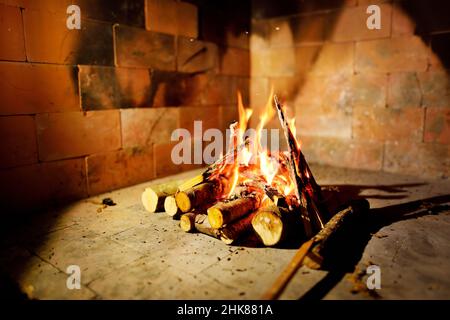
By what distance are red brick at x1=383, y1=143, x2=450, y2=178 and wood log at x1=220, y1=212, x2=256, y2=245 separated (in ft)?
13.9

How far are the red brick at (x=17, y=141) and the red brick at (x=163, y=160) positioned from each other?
→ 2.17 metres

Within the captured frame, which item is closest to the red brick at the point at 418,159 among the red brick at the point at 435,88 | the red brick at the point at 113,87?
the red brick at the point at 435,88

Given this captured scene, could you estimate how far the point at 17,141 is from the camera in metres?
4.35

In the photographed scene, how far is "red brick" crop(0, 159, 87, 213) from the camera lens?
432 cm

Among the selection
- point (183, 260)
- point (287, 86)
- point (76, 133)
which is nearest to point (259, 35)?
point (287, 86)

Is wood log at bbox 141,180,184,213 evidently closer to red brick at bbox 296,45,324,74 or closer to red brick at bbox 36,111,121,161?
red brick at bbox 36,111,121,161

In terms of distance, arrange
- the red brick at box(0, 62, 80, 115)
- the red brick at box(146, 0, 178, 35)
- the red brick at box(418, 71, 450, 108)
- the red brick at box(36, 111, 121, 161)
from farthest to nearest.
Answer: the red brick at box(418, 71, 450, 108) → the red brick at box(146, 0, 178, 35) → the red brick at box(36, 111, 121, 161) → the red brick at box(0, 62, 80, 115)

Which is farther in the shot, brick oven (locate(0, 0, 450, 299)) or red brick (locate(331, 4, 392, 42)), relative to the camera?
red brick (locate(331, 4, 392, 42))

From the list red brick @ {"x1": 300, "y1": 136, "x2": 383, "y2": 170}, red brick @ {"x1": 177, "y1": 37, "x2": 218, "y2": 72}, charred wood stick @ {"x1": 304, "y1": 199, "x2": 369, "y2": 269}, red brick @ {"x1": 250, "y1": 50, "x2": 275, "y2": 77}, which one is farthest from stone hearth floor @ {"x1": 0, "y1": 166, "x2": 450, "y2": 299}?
red brick @ {"x1": 250, "y1": 50, "x2": 275, "y2": 77}

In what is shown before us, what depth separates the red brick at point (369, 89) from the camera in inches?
262

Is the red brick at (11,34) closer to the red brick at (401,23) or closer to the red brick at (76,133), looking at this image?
the red brick at (76,133)

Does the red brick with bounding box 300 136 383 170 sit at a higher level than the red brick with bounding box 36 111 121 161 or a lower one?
lower

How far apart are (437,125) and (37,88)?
6579 millimetres
